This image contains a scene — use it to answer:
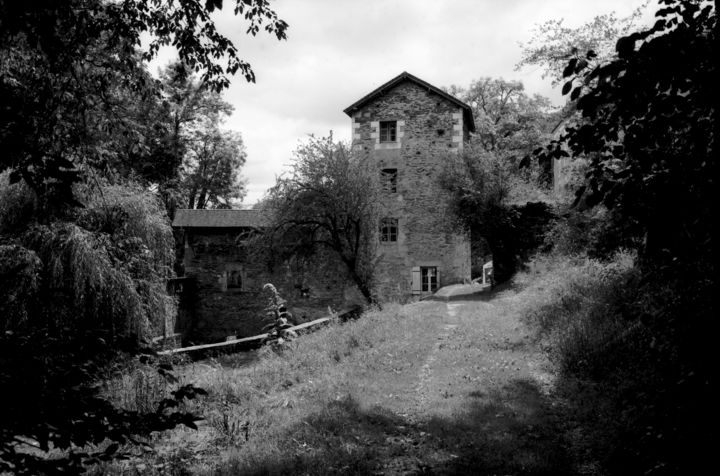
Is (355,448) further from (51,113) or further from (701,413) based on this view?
(51,113)

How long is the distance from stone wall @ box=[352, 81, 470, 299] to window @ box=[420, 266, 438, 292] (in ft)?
0.87

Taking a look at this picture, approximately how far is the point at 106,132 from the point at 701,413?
5.97 metres

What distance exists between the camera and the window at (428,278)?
82.8ft

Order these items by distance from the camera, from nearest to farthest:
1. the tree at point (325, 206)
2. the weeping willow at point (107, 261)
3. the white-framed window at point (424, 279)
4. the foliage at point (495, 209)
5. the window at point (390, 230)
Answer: the weeping willow at point (107, 261), the tree at point (325, 206), the foliage at point (495, 209), the white-framed window at point (424, 279), the window at point (390, 230)

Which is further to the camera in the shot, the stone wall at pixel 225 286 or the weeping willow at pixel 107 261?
the stone wall at pixel 225 286

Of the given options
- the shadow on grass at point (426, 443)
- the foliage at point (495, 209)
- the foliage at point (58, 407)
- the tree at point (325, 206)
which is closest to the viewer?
the foliage at point (58, 407)

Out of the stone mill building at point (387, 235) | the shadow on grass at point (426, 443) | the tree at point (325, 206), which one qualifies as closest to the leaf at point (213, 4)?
the shadow on grass at point (426, 443)

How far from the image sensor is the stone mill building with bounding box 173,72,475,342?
24.0m

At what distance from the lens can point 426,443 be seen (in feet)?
19.1

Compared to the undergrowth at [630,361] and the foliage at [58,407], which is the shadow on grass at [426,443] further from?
the foliage at [58,407]

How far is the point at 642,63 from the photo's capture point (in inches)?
105

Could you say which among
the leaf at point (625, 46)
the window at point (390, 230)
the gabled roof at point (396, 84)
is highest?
the gabled roof at point (396, 84)

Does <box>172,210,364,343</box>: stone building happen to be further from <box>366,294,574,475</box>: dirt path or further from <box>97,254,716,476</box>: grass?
<box>366,294,574,475</box>: dirt path

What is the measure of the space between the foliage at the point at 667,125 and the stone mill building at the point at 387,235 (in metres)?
20.2
